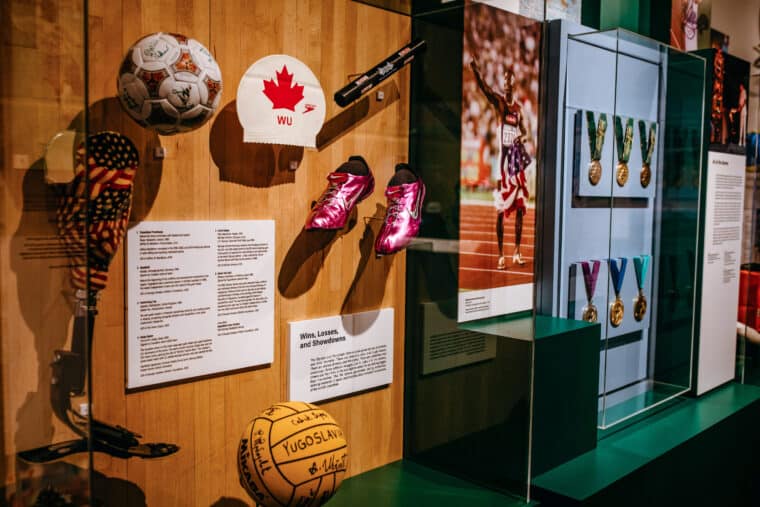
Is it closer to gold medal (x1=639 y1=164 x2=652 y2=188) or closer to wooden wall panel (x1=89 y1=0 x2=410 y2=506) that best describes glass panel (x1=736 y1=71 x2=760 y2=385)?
gold medal (x1=639 y1=164 x2=652 y2=188)

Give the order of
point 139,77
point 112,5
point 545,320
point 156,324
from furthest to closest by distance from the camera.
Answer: point 545,320 < point 156,324 < point 112,5 < point 139,77

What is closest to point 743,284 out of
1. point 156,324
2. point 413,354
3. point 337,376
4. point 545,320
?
point 545,320

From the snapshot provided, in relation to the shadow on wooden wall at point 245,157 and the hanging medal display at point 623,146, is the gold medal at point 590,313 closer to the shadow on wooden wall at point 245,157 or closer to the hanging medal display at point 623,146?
the hanging medal display at point 623,146

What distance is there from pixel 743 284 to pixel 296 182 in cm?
339

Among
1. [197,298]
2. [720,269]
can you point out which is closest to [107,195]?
[197,298]

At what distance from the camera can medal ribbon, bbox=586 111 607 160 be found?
3449mm

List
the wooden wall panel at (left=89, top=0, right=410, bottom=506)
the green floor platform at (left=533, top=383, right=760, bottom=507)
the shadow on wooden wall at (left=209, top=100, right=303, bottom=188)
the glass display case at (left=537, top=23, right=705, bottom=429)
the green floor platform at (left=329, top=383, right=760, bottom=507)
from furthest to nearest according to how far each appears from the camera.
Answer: the glass display case at (left=537, top=23, right=705, bottom=429) → the green floor platform at (left=533, top=383, right=760, bottom=507) → the green floor platform at (left=329, top=383, right=760, bottom=507) → the shadow on wooden wall at (left=209, top=100, right=303, bottom=188) → the wooden wall panel at (left=89, top=0, right=410, bottom=506)

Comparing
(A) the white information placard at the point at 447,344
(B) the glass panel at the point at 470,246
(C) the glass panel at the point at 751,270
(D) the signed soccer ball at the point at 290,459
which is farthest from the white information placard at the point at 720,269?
(D) the signed soccer ball at the point at 290,459

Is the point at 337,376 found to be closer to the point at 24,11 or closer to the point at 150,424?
the point at 150,424

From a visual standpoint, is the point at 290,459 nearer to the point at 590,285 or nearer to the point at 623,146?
the point at 590,285

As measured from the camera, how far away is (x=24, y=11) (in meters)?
1.27

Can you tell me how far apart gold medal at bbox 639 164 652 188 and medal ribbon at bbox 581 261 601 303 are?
1.89 ft

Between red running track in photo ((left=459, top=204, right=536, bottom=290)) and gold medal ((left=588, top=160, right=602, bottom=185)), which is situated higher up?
gold medal ((left=588, top=160, right=602, bottom=185))

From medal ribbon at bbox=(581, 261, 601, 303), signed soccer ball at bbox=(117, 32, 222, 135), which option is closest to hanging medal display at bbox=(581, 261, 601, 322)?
medal ribbon at bbox=(581, 261, 601, 303)
